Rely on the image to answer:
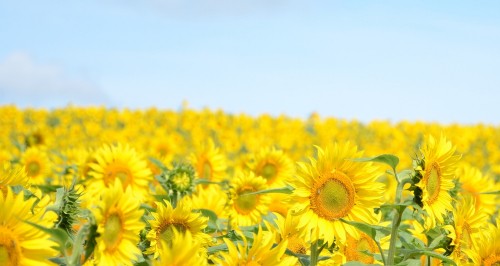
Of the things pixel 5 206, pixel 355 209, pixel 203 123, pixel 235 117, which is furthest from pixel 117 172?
pixel 235 117

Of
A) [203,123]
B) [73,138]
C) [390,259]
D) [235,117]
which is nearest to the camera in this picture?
[390,259]

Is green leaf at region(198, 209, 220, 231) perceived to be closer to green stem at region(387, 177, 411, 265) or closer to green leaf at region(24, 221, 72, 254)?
green stem at region(387, 177, 411, 265)

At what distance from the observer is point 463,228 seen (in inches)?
118

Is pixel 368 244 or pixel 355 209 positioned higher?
pixel 355 209

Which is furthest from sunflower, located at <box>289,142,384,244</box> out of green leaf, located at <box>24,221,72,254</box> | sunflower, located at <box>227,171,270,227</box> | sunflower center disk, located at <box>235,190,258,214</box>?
sunflower center disk, located at <box>235,190,258,214</box>

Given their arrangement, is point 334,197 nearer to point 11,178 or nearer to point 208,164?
point 11,178

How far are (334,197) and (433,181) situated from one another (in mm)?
399

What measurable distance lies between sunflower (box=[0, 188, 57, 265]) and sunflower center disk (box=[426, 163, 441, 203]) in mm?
1452

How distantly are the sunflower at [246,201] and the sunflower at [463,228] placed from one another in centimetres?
138

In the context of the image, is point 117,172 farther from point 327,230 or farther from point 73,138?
point 73,138

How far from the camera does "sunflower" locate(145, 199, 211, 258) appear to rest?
2758 millimetres

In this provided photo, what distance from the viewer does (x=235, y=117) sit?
19.4m

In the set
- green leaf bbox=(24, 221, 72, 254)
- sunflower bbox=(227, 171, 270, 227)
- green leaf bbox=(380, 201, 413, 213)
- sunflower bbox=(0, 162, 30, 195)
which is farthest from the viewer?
sunflower bbox=(227, 171, 270, 227)

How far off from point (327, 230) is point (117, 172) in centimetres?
253
